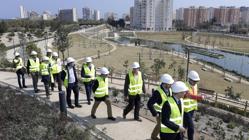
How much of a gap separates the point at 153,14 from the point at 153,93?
14327 centimetres

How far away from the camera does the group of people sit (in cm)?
468

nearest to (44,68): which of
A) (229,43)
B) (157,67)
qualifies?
(157,67)

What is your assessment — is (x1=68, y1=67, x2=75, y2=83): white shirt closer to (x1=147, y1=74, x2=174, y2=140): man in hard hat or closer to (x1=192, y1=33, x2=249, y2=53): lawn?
(x1=147, y1=74, x2=174, y2=140): man in hard hat

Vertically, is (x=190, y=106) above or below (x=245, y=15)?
below

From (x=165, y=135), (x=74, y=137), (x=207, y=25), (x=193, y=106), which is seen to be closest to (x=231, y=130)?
(x=193, y=106)

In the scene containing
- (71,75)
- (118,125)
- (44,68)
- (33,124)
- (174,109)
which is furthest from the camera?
(44,68)

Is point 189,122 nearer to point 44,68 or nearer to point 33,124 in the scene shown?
point 33,124

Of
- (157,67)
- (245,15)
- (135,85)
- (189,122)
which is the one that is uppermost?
(245,15)

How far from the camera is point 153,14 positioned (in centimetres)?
14538

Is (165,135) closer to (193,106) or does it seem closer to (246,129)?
(193,106)

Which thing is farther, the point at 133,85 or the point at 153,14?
the point at 153,14

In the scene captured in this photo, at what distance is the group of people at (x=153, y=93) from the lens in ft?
15.3

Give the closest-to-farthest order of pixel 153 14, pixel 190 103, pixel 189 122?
pixel 189 122 → pixel 190 103 → pixel 153 14

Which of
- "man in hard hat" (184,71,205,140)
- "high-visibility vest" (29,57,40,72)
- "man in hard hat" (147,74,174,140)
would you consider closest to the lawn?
"high-visibility vest" (29,57,40,72)
